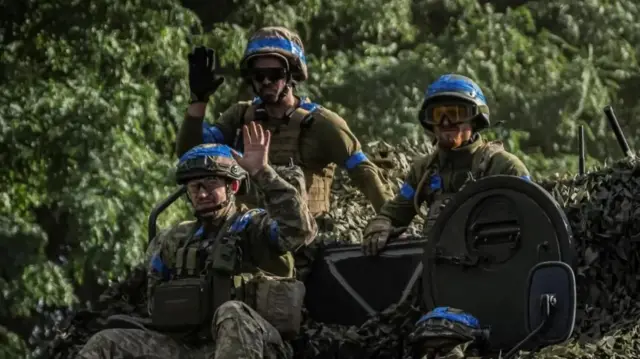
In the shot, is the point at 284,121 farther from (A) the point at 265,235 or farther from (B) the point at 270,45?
(A) the point at 265,235

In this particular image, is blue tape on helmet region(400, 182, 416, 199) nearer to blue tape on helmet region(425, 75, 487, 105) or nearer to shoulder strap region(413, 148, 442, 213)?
shoulder strap region(413, 148, 442, 213)

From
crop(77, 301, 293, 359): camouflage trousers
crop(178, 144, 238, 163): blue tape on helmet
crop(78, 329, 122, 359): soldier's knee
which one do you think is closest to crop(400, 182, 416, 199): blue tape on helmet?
crop(178, 144, 238, 163): blue tape on helmet

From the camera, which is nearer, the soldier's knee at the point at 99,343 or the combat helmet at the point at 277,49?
the soldier's knee at the point at 99,343

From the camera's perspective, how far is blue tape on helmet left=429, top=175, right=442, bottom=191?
619 inches

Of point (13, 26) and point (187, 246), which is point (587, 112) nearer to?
point (13, 26)

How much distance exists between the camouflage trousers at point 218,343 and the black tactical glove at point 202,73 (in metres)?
2.05

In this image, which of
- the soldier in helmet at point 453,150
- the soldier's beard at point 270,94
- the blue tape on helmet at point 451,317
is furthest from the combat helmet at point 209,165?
the soldier's beard at point 270,94

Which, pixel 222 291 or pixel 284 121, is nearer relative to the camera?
pixel 222 291

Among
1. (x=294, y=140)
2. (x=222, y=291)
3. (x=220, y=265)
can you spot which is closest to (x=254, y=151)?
(x=220, y=265)

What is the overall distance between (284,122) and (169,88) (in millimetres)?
7744

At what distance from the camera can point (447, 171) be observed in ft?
51.4

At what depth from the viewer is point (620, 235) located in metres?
14.6

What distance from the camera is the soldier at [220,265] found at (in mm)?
14828

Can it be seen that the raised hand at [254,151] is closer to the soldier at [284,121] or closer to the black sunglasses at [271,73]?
the soldier at [284,121]
